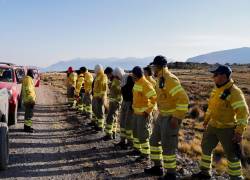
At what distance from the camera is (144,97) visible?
403 inches

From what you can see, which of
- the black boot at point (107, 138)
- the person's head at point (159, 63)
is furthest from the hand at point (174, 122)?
the black boot at point (107, 138)

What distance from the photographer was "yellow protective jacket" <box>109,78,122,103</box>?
13367 mm

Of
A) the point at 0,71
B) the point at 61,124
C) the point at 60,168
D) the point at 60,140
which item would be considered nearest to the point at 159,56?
the point at 60,168

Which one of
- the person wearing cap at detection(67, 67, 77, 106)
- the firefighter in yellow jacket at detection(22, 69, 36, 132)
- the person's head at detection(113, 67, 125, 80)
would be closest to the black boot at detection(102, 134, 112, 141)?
the person's head at detection(113, 67, 125, 80)

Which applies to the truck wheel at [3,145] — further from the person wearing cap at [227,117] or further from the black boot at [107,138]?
the black boot at [107,138]

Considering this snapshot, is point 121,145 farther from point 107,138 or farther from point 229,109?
point 229,109

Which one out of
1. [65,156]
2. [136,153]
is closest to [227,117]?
[136,153]

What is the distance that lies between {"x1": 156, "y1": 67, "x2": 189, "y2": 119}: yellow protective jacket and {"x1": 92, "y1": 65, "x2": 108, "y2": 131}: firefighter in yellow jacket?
5.93m

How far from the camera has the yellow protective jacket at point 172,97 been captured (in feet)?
27.5

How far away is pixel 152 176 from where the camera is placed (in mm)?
9070

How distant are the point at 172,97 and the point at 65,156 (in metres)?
3.59

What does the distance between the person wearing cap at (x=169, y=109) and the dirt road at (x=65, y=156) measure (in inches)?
30.3

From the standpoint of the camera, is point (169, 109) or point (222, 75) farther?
point (169, 109)

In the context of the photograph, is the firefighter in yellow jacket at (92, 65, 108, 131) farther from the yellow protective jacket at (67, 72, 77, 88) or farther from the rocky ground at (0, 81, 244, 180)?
the yellow protective jacket at (67, 72, 77, 88)
